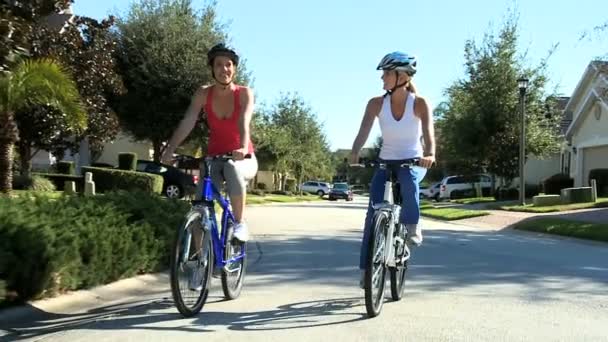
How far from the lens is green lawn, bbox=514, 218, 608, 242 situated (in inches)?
582

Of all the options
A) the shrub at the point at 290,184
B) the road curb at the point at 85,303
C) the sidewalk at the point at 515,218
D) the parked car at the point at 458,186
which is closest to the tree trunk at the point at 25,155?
the sidewalk at the point at 515,218

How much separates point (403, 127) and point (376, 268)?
128 centimetres

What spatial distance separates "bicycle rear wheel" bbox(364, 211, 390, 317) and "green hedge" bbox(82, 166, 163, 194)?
17425 mm

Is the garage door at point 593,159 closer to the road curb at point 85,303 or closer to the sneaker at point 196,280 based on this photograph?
the road curb at point 85,303

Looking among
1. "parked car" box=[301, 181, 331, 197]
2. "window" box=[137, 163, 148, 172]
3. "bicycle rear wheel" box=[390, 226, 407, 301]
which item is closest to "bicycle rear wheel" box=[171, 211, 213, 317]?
"bicycle rear wheel" box=[390, 226, 407, 301]

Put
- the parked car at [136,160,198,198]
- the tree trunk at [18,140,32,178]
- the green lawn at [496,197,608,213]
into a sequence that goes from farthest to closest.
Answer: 1. the parked car at [136,160,198,198]
2. the green lawn at [496,197,608,213]
3. the tree trunk at [18,140,32,178]

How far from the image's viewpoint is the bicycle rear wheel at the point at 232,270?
5.97 meters

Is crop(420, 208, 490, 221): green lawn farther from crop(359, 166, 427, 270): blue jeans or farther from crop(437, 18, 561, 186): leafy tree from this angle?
crop(359, 166, 427, 270): blue jeans

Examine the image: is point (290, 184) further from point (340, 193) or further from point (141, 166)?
point (141, 166)

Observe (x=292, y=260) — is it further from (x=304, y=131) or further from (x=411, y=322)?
(x=304, y=131)

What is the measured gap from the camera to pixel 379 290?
5.55 metres

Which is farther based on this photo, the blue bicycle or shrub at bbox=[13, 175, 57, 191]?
shrub at bbox=[13, 175, 57, 191]

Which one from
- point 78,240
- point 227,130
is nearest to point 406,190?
point 227,130

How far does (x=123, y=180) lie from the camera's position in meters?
22.7
